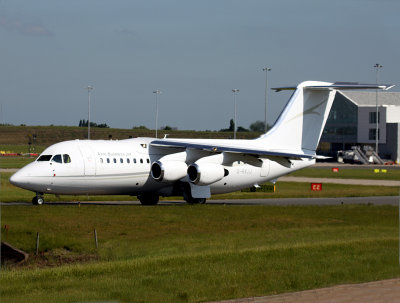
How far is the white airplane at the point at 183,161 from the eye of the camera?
1478 inches

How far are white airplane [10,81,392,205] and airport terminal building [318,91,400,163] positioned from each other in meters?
82.8

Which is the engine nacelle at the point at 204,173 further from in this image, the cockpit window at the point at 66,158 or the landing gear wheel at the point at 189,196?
the cockpit window at the point at 66,158

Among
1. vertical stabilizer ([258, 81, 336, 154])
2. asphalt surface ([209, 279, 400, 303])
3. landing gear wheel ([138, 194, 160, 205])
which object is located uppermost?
vertical stabilizer ([258, 81, 336, 154])

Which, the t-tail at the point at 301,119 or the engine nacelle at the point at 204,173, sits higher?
the t-tail at the point at 301,119

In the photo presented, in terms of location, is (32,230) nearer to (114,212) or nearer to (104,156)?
(114,212)

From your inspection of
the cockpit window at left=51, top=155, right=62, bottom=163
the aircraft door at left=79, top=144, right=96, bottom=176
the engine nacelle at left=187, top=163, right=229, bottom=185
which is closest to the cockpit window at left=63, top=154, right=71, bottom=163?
the cockpit window at left=51, top=155, right=62, bottom=163

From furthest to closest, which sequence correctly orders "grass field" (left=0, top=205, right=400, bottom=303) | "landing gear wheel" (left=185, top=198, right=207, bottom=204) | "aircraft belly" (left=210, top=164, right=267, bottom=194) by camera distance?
"aircraft belly" (left=210, top=164, right=267, bottom=194), "landing gear wheel" (left=185, top=198, right=207, bottom=204), "grass field" (left=0, top=205, right=400, bottom=303)

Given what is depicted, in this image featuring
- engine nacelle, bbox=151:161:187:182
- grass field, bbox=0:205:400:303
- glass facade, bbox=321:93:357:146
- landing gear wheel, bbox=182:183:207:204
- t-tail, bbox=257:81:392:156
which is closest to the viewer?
grass field, bbox=0:205:400:303

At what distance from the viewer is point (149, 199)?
1661 inches

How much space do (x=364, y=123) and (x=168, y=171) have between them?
9526 centimetres

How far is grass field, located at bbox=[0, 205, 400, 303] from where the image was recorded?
1717 centimetres

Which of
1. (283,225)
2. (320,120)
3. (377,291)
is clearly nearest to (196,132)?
(320,120)

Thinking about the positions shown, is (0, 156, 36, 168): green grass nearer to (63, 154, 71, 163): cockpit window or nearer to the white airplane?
the white airplane

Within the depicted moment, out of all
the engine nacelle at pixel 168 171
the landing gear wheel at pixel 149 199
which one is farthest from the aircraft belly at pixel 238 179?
the landing gear wheel at pixel 149 199
